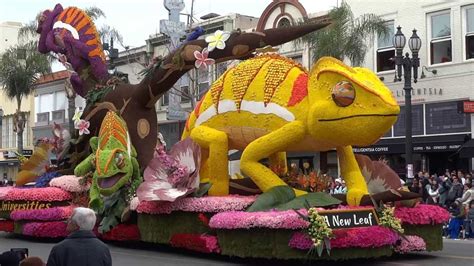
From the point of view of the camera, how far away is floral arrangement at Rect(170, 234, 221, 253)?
43.7 ft

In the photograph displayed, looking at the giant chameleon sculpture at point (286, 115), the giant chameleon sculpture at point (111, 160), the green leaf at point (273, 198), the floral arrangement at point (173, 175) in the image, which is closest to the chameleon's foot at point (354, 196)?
the giant chameleon sculpture at point (286, 115)

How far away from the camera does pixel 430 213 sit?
1341cm

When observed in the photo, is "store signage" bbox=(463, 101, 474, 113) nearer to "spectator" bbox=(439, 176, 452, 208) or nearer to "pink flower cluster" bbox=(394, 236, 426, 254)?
"spectator" bbox=(439, 176, 452, 208)

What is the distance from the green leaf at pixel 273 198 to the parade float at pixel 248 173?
19 millimetres

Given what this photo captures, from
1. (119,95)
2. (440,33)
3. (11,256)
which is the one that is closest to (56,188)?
(119,95)

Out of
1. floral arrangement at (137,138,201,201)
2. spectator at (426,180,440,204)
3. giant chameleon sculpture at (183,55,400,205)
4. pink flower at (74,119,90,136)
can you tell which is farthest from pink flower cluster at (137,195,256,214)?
spectator at (426,180,440,204)

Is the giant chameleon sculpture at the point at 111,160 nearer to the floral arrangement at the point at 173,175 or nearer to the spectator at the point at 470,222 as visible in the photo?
the floral arrangement at the point at 173,175

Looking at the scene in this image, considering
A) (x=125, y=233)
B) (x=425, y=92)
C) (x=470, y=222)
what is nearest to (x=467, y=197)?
(x=470, y=222)

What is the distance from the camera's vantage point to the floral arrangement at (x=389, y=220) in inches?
496

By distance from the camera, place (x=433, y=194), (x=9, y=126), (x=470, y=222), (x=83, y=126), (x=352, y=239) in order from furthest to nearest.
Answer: (x=9, y=126) → (x=433, y=194) → (x=470, y=222) → (x=83, y=126) → (x=352, y=239)

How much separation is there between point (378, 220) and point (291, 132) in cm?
210

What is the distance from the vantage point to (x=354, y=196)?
13148 millimetres

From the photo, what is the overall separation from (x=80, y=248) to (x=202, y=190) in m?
8.14

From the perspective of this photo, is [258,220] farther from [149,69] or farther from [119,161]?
[149,69]
